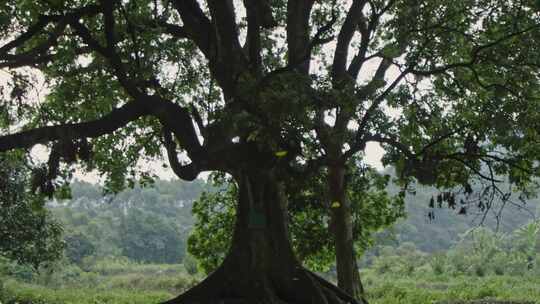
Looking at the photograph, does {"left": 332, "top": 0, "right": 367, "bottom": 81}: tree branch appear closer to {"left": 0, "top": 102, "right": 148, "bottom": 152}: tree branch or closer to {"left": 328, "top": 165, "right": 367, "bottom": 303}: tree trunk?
{"left": 328, "top": 165, "right": 367, "bottom": 303}: tree trunk

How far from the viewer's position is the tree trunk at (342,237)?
1287cm

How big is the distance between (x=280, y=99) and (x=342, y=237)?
15.9 ft

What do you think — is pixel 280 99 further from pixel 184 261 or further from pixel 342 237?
pixel 184 261

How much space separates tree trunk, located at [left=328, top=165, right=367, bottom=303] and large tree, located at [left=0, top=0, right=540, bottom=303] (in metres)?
0.03

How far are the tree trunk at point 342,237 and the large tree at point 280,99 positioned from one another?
26 millimetres

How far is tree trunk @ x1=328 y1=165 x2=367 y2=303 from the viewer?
12.9 m

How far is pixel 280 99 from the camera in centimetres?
877

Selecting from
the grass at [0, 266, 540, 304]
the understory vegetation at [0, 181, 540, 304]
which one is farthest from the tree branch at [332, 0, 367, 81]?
the grass at [0, 266, 540, 304]

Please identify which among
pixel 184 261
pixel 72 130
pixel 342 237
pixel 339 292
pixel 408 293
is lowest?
pixel 184 261

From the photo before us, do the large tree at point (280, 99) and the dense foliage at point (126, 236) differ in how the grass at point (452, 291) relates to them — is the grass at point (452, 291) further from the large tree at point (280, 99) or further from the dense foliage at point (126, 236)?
the dense foliage at point (126, 236)

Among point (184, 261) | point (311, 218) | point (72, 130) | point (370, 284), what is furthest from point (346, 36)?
point (184, 261)

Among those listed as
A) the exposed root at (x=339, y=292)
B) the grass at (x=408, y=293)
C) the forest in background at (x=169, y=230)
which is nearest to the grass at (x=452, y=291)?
the grass at (x=408, y=293)

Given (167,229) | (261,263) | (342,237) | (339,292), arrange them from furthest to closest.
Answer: (167,229) < (342,237) < (339,292) < (261,263)

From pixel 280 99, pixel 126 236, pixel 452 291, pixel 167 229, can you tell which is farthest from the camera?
pixel 126 236
